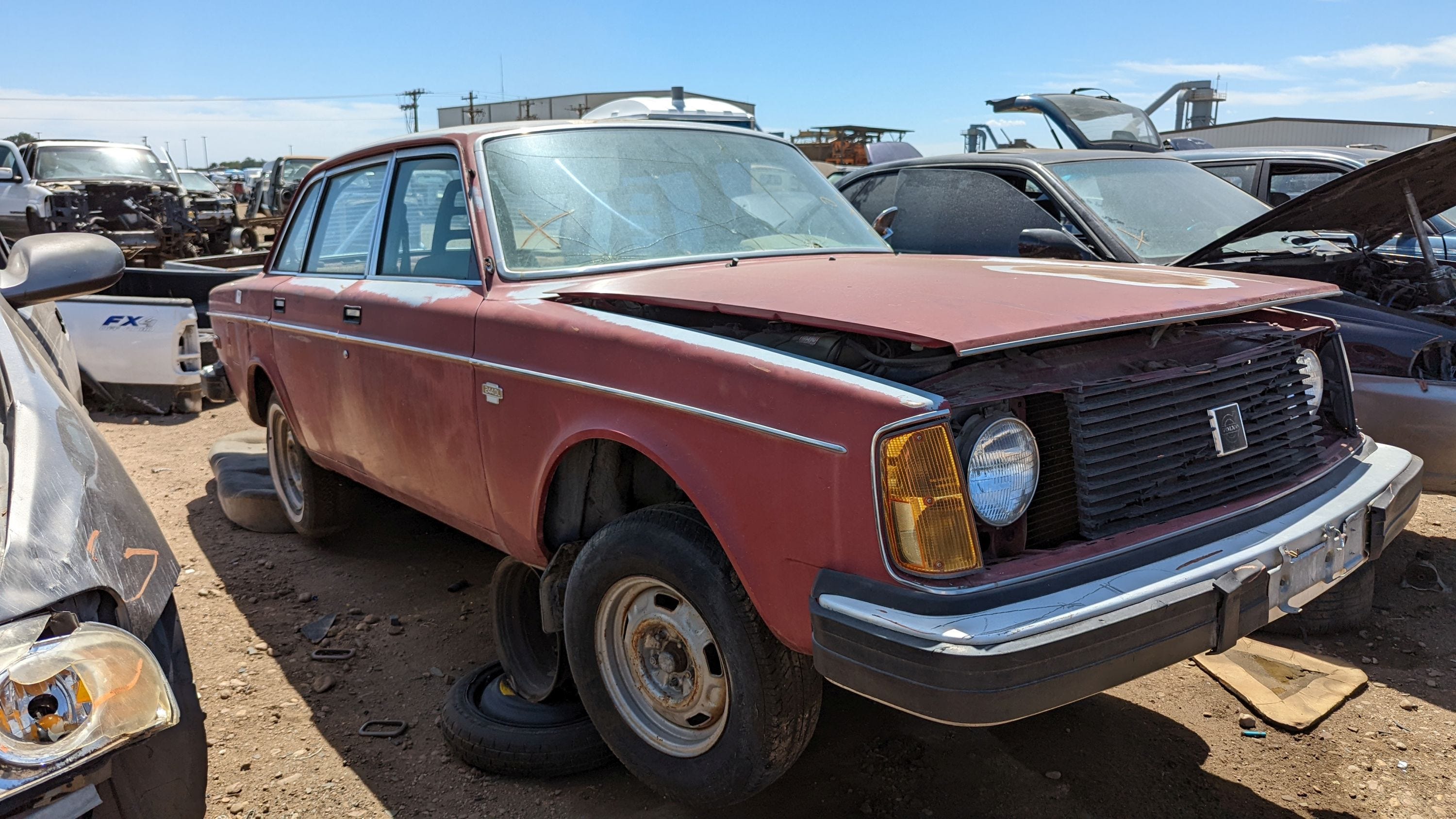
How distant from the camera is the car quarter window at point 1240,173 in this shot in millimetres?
6551

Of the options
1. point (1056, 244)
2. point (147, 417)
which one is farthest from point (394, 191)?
point (147, 417)

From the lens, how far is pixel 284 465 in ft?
16.0

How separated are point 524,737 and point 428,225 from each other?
70.2 inches

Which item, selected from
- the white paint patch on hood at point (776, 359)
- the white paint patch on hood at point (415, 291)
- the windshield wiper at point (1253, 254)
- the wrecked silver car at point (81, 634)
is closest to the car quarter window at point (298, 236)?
the white paint patch on hood at point (415, 291)

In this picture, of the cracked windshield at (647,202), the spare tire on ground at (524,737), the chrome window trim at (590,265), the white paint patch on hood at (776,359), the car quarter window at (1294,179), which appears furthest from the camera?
the car quarter window at (1294,179)

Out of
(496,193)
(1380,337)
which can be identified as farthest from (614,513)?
(1380,337)

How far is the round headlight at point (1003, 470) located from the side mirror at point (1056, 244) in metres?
2.84

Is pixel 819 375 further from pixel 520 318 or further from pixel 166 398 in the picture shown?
pixel 166 398

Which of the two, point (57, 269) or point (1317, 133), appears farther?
point (1317, 133)

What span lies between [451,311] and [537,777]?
4.63ft

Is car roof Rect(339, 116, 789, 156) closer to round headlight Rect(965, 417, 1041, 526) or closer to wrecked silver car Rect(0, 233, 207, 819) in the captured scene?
wrecked silver car Rect(0, 233, 207, 819)

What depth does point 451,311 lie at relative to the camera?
9.96 feet

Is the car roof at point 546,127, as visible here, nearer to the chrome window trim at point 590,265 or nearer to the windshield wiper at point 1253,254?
the chrome window trim at point 590,265

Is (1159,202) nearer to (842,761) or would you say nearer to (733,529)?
(842,761)
